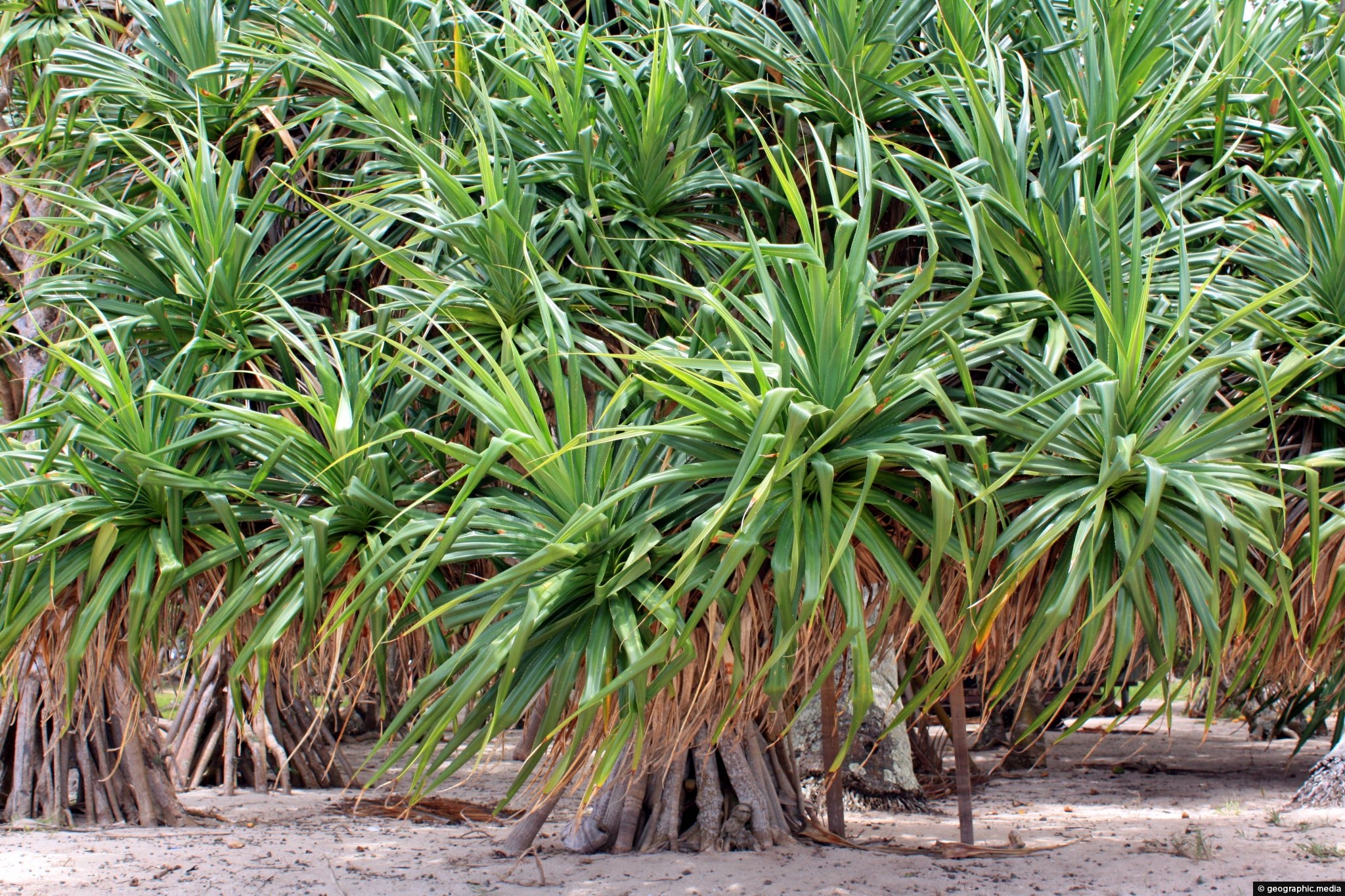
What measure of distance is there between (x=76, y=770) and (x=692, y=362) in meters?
4.79

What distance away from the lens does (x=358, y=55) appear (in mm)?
3758

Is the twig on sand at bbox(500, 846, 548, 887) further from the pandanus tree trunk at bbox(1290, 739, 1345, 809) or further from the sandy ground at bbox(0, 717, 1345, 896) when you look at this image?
the pandanus tree trunk at bbox(1290, 739, 1345, 809)

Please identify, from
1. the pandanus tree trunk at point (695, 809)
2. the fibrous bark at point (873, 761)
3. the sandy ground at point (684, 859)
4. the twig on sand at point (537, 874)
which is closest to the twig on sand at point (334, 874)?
the sandy ground at point (684, 859)

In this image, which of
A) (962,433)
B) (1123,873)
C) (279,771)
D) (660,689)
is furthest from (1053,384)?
(279,771)

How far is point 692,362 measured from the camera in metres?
2.41

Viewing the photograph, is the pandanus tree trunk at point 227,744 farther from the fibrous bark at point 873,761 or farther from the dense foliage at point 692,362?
the dense foliage at point 692,362

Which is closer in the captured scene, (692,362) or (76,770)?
(692,362)

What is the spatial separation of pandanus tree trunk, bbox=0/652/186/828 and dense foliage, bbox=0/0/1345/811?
2662mm

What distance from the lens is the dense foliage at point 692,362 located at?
2309 mm

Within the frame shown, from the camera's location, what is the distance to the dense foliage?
2.31m

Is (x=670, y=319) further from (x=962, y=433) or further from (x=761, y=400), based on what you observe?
(x=962, y=433)

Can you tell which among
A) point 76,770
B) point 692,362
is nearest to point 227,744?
point 76,770

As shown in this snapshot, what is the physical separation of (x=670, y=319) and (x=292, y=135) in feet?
6.78

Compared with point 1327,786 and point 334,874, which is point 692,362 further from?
point 1327,786
